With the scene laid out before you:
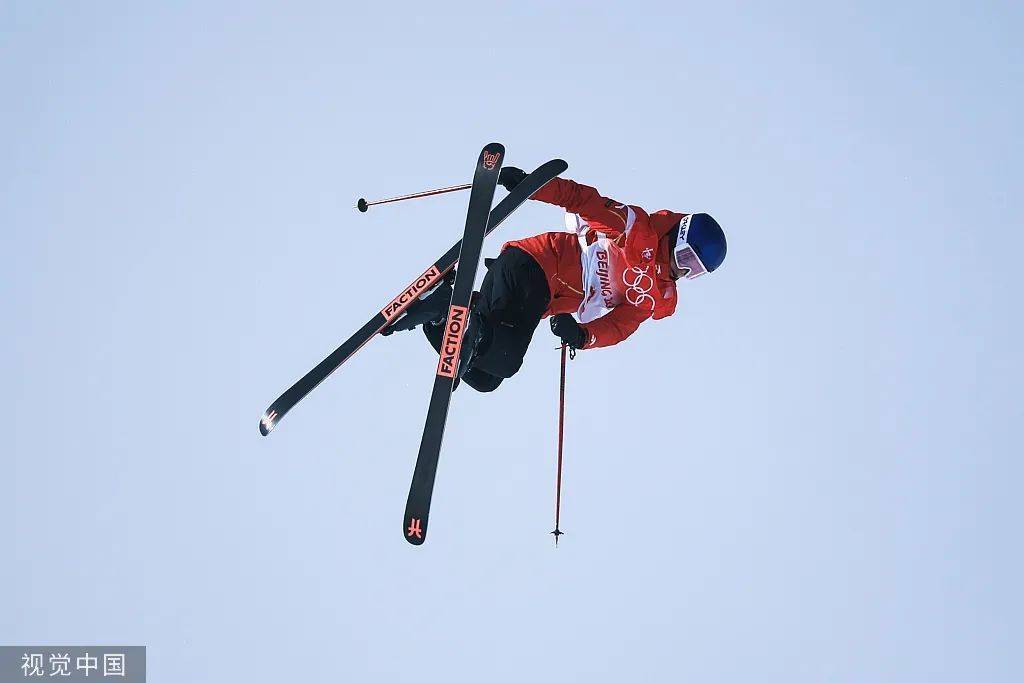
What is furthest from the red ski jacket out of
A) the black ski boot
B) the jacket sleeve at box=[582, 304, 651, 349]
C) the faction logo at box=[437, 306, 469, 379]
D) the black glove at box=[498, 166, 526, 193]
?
the faction logo at box=[437, 306, 469, 379]

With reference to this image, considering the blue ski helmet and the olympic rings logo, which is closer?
the blue ski helmet

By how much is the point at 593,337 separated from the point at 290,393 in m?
2.12

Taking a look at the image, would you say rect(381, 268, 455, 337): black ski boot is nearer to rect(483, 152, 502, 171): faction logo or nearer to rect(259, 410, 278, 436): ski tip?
rect(483, 152, 502, 171): faction logo

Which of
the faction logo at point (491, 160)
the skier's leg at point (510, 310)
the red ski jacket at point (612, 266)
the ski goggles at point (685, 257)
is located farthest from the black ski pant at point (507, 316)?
the ski goggles at point (685, 257)

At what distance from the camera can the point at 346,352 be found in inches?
324

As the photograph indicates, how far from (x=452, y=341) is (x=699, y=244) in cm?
181

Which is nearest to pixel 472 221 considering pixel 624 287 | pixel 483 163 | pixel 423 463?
pixel 483 163

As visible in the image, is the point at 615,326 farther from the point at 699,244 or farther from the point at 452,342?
the point at 452,342

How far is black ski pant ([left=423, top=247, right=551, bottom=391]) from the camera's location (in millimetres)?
8312

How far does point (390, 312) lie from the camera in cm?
822

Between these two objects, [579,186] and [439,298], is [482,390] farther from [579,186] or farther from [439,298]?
[579,186]

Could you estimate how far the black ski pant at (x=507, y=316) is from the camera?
831 centimetres

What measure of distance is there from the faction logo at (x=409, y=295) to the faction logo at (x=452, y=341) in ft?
1.11

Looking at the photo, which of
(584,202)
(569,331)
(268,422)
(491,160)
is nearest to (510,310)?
(569,331)
